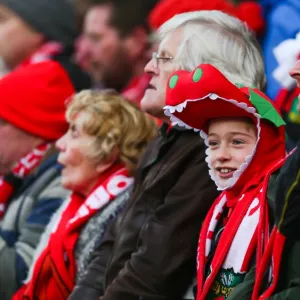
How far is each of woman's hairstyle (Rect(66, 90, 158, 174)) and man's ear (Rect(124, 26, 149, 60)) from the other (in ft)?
8.52

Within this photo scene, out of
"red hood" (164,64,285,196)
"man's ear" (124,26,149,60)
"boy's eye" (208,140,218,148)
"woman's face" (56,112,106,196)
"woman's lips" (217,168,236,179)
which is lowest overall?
"woman's face" (56,112,106,196)

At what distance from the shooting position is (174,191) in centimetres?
427

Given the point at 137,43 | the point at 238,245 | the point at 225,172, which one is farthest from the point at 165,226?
the point at 137,43

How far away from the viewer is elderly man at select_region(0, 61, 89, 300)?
5.81 m

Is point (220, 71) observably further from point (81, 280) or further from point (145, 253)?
point (81, 280)

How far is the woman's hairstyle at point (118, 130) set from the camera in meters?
5.19

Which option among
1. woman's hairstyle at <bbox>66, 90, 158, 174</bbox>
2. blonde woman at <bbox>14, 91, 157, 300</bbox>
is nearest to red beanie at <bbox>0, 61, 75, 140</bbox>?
blonde woman at <bbox>14, 91, 157, 300</bbox>

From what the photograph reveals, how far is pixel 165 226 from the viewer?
4215 mm

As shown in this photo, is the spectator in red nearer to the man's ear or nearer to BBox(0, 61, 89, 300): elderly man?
the man's ear

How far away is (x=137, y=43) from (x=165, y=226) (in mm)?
3802

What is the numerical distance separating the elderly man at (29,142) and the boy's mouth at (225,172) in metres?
1.83

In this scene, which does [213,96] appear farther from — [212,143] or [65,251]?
[65,251]

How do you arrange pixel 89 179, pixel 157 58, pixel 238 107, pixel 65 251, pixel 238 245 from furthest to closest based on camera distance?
pixel 89 179 < pixel 65 251 < pixel 157 58 < pixel 238 107 < pixel 238 245

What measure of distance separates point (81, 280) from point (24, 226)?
3.17 ft
